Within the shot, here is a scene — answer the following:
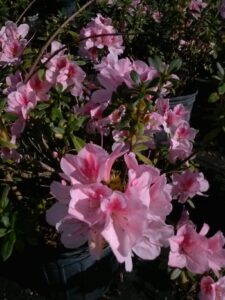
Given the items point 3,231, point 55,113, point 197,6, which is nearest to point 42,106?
point 55,113

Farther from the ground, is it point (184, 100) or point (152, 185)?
point (152, 185)

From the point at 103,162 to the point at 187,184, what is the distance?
0.80 meters

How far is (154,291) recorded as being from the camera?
188 cm

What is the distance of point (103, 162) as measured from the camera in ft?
2.88

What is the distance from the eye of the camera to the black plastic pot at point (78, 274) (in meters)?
1.68

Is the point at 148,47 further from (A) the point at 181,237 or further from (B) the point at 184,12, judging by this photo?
(A) the point at 181,237

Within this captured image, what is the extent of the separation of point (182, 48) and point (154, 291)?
6.64 ft

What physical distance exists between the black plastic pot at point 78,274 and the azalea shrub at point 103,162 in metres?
0.10

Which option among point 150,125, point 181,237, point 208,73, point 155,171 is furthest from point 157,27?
point 155,171

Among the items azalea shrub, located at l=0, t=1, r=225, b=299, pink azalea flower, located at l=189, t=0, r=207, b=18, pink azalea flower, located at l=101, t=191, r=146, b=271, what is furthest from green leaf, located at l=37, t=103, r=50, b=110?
pink azalea flower, located at l=189, t=0, r=207, b=18

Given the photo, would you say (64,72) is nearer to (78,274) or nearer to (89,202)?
(89,202)

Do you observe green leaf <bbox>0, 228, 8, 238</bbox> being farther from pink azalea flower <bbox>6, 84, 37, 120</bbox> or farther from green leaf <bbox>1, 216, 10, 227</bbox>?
pink azalea flower <bbox>6, 84, 37, 120</bbox>

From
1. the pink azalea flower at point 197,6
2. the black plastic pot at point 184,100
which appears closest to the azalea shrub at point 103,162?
the black plastic pot at point 184,100

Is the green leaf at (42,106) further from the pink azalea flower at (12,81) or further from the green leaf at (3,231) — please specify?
the green leaf at (3,231)
